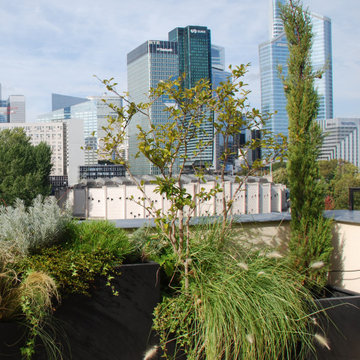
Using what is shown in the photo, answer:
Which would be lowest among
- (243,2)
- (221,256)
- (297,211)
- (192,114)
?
(221,256)

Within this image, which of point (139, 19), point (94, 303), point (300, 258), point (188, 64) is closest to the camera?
point (94, 303)

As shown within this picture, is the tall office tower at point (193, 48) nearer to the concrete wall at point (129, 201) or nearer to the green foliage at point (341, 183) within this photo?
the green foliage at point (341, 183)

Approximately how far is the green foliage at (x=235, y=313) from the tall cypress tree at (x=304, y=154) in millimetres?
891

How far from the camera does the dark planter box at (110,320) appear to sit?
1.95 m

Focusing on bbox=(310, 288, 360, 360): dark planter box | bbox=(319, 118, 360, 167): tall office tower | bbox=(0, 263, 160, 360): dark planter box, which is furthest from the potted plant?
bbox=(319, 118, 360, 167): tall office tower

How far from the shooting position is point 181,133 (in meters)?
2.57

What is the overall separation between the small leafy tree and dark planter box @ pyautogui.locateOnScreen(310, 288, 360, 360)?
0.79 m

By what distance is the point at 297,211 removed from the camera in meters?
3.37

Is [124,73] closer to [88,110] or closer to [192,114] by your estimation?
[88,110]

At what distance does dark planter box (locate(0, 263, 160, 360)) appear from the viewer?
195 centimetres

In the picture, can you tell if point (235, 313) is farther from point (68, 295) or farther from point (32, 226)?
point (32, 226)

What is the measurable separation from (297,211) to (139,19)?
15.2 feet

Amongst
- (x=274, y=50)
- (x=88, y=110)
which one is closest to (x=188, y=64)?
(x=274, y=50)

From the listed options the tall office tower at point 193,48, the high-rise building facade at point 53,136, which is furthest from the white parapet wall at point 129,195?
the tall office tower at point 193,48
